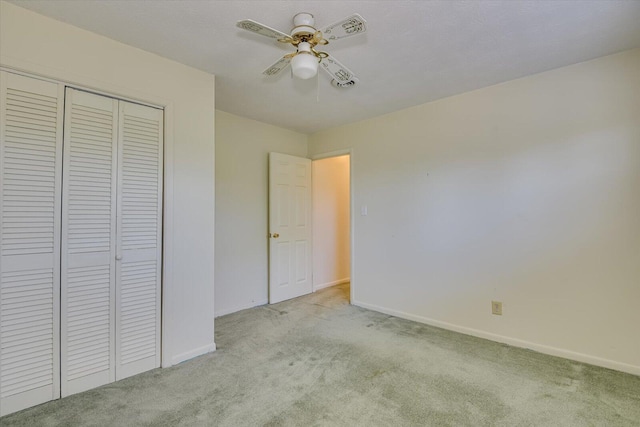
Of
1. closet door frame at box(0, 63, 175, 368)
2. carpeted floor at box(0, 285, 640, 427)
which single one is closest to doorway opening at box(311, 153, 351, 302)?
carpeted floor at box(0, 285, 640, 427)

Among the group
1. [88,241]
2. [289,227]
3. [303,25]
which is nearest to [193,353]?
[88,241]

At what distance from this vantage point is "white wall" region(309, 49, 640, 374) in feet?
7.20

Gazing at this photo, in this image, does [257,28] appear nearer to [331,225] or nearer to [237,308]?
[237,308]

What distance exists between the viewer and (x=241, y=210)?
3.65 m

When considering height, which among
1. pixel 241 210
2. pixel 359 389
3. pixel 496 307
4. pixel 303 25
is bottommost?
pixel 359 389

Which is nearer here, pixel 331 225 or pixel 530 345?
pixel 530 345

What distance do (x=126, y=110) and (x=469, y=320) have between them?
133 inches

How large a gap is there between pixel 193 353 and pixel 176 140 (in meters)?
1.68

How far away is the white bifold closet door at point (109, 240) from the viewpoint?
191 cm

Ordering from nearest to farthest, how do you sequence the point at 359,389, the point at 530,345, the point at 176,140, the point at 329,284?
the point at 359,389 → the point at 176,140 → the point at 530,345 → the point at 329,284

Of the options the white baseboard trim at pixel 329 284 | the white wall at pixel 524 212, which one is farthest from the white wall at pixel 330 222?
the white wall at pixel 524 212

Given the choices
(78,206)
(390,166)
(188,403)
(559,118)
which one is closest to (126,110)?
(78,206)

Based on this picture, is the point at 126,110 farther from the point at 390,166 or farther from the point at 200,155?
the point at 390,166

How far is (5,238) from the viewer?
67.4 inches
